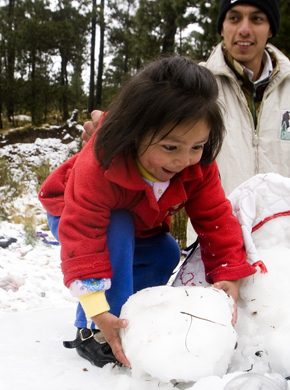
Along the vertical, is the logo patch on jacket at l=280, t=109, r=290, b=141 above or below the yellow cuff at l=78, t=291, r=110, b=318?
above

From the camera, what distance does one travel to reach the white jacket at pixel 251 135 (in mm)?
1972

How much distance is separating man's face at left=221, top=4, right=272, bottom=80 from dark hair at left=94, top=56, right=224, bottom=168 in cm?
103

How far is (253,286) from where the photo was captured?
1.09 m

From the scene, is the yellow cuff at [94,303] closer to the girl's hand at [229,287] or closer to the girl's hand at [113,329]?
the girl's hand at [113,329]

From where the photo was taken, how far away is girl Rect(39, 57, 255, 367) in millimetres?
990

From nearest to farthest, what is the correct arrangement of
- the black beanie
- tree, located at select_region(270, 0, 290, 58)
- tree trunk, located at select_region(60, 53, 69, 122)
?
the black beanie
tree, located at select_region(270, 0, 290, 58)
tree trunk, located at select_region(60, 53, 69, 122)

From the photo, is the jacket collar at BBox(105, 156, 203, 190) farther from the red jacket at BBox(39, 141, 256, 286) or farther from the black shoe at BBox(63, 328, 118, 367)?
the black shoe at BBox(63, 328, 118, 367)

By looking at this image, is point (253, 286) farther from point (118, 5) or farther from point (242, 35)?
point (118, 5)

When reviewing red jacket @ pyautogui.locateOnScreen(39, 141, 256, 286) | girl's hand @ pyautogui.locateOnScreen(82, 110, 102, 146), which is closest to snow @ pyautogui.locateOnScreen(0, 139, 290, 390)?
red jacket @ pyautogui.locateOnScreen(39, 141, 256, 286)

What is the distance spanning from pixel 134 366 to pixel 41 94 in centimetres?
1056

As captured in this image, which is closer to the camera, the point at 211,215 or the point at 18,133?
the point at 211,215

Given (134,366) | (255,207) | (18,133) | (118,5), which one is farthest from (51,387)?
(118,5)

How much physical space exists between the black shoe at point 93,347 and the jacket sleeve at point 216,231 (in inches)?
15.4

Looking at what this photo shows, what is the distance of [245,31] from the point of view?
6.25 ft
